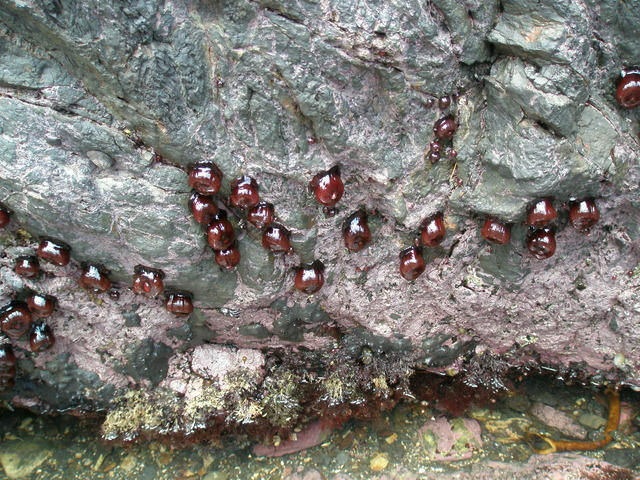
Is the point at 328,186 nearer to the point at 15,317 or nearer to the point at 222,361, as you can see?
the point at 222,361

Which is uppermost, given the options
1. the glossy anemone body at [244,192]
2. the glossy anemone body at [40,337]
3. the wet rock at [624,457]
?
the glossy anemone body at [244,192]

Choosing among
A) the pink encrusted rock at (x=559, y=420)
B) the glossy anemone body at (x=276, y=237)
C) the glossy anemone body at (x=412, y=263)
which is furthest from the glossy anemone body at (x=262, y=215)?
the pink encrusted rock at (x=559, y=420)

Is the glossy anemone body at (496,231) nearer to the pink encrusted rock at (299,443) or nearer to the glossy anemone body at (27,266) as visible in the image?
the pink encrusted rock at (299,443)

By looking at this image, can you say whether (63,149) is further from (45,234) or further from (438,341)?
(438,341)

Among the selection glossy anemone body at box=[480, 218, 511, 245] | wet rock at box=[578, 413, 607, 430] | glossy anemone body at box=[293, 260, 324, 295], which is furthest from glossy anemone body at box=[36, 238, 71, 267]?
wet rock at box=[578, 413, 607, 430]

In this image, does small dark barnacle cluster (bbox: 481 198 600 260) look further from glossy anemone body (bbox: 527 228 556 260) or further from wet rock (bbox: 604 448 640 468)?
wet rock (bbox: 604 448 640 468)
